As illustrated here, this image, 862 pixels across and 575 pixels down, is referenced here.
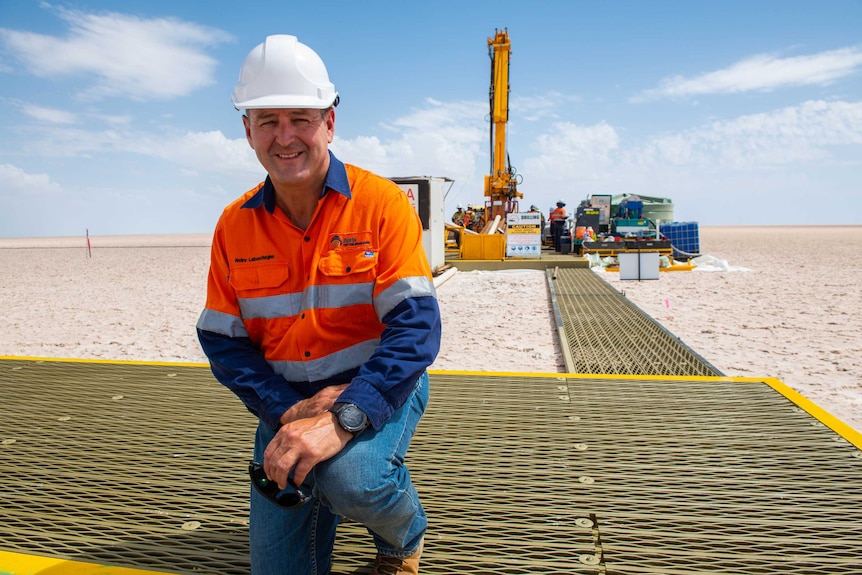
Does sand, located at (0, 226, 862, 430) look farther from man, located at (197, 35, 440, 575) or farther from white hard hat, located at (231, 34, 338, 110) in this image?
white hard hat, located at (231, 34, 338, 110)

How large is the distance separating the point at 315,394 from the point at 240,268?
17.3 inches

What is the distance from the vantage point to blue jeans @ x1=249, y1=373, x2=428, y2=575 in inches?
57.4

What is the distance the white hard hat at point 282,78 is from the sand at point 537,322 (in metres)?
3.59

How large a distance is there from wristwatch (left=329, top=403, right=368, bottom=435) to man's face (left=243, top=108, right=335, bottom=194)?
2.11ft

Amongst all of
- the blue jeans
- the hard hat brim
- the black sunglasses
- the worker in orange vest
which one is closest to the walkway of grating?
the blue jeans

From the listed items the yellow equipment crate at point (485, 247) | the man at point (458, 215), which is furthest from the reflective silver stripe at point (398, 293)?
the man at point (458, 215)

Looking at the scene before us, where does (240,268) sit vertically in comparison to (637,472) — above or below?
above

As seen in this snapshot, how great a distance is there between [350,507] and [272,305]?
60 centimetres

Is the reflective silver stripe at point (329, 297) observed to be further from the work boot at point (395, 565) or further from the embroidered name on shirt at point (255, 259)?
the work boot at point (395, 565)

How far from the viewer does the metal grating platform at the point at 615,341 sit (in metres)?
4.13

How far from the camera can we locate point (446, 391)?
11.3 feet

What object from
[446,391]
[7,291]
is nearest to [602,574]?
[446,391]

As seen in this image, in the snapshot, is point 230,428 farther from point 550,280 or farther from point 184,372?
point 550,280

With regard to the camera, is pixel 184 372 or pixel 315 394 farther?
pixel 184 372
